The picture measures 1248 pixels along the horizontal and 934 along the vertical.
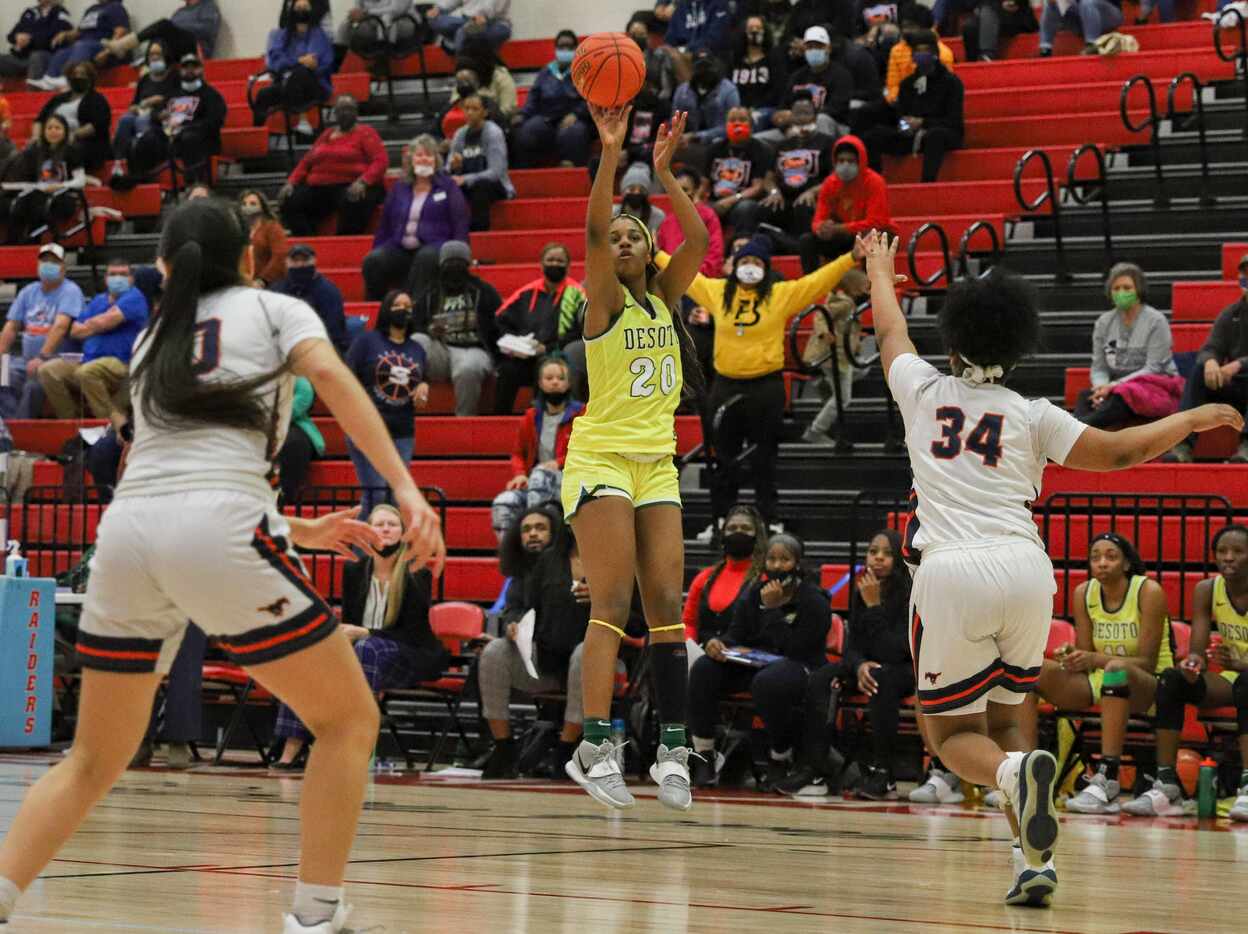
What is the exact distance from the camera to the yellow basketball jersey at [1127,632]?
9836 millimetres

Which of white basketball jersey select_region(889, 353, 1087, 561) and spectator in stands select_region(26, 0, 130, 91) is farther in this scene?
spectator in stands select_region(26, 0, 130, 91)

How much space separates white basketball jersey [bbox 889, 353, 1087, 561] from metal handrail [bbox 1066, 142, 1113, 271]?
810cm

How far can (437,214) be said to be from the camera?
51.9 feet

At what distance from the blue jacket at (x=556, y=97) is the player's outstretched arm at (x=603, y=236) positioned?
34.9ft

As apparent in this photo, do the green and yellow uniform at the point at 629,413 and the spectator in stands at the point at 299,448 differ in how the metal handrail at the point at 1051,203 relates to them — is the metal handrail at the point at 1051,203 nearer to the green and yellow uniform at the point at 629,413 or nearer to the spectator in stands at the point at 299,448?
the spectator in stands at the point at 299,448

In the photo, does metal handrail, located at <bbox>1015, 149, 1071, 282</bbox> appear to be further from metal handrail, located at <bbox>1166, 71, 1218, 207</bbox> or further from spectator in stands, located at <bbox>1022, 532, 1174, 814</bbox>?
spectator in stands, located at <bbox>1022, 532, 1174, 814</bbox>

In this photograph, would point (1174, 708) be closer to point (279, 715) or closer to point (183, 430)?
point (279, 715)

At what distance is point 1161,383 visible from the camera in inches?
449

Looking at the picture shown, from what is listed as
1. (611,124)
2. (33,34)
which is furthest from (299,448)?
(33,34)

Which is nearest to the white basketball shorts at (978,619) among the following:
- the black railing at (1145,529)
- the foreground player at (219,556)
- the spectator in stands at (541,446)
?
the foreground player at (219,556)

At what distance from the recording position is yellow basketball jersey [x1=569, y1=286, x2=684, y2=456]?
682 cm

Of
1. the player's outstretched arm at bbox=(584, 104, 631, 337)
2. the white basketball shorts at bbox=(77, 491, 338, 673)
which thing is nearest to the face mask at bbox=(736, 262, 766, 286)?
the player's outstretched arm at bbox=(584, 104, 631, 337)

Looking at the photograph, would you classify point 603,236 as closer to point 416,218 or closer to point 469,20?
point 416,218

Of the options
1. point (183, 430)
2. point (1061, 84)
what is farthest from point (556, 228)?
point (183, 430)
